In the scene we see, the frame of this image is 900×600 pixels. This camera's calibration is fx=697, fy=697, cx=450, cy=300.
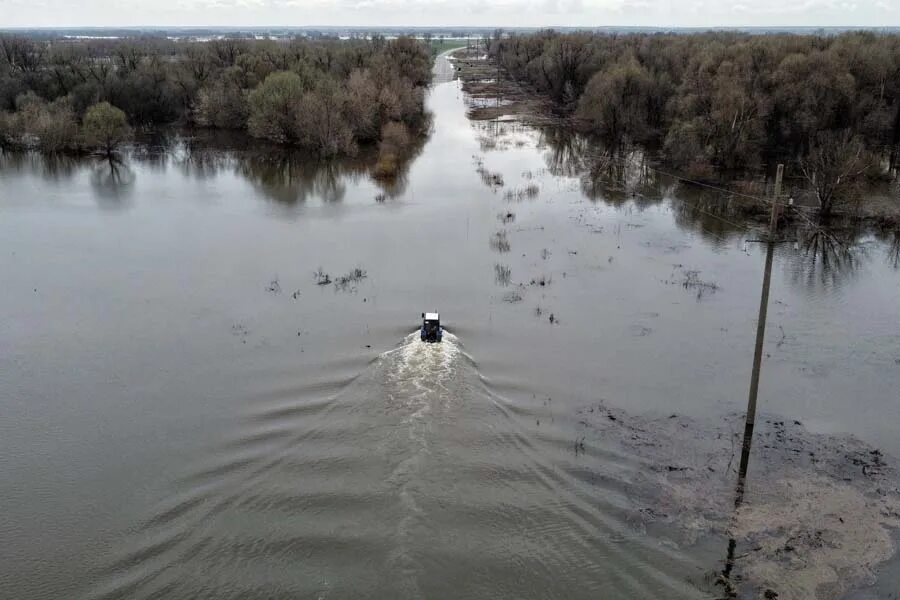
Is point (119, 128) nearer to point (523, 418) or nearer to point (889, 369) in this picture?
point (523, 418)

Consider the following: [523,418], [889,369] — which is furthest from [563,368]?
[889,369]

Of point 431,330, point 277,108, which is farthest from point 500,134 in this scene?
point 431,330

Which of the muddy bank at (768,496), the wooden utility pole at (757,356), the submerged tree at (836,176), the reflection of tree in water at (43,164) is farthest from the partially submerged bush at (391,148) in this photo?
the wooden utility pole at (757,356)

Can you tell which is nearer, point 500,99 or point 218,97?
point 218,97

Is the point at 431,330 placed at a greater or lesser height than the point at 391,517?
greater

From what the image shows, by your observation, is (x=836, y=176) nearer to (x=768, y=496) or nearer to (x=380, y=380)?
(x=768, y=496)
